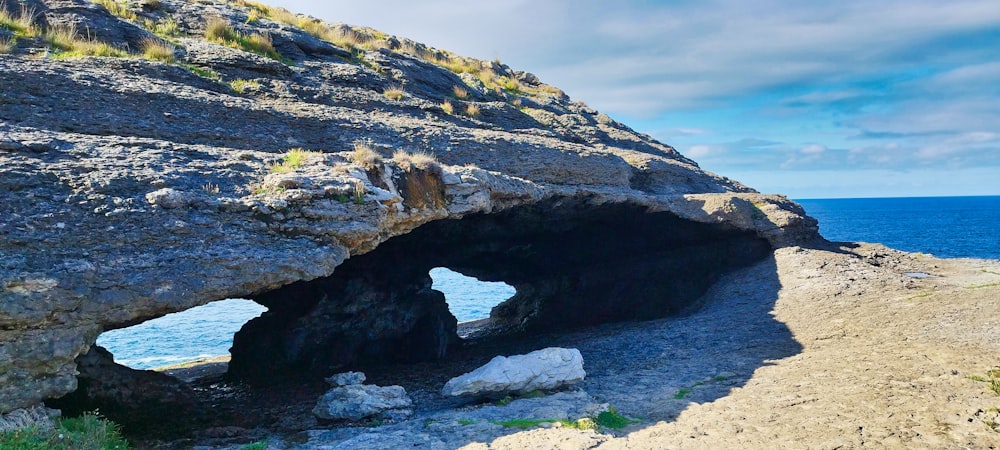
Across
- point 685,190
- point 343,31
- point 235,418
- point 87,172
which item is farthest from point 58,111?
point 685,190

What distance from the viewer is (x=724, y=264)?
26.1m

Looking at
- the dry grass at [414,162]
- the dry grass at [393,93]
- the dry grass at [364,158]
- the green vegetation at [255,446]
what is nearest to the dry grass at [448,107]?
the dry grass at [393,93]

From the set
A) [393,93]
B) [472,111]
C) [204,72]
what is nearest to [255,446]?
[204,72]

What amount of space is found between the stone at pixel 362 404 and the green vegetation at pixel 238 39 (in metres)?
12.9

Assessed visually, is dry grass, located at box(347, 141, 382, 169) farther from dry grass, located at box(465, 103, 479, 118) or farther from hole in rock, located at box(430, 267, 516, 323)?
hole in rock, located at box(430, 267, 516, 323)

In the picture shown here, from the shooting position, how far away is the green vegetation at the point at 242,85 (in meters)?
19.7

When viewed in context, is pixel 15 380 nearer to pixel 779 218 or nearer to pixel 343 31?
pixel 343 31

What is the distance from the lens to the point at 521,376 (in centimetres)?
1497

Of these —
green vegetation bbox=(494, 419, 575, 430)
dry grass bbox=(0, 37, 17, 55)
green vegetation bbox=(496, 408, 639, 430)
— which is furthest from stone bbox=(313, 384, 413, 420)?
dry grass bbox=(0, 37, 17, 55)

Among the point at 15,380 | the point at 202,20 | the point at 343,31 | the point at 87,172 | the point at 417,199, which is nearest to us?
the point at 15,380

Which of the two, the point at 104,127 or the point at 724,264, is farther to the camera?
the point at 724,264

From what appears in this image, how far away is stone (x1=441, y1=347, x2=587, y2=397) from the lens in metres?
14.9

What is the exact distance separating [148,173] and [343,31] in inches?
710

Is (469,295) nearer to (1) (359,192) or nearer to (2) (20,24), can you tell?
(2) (20,24)
